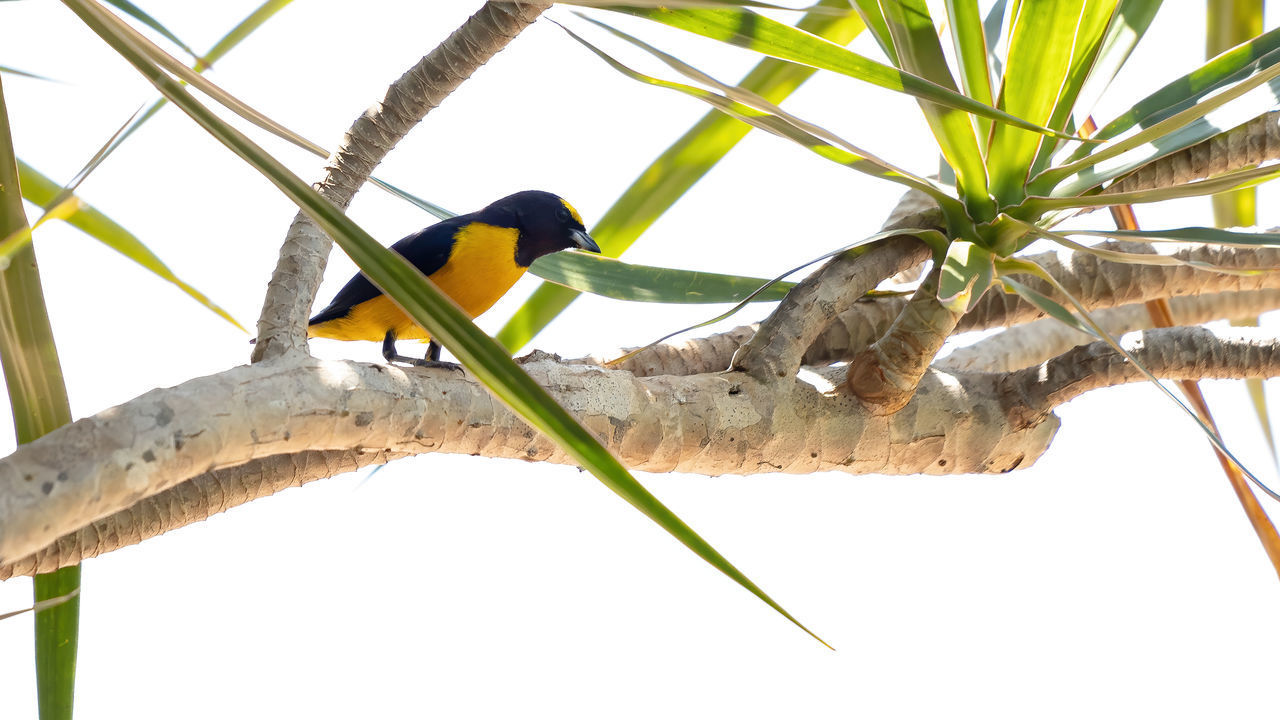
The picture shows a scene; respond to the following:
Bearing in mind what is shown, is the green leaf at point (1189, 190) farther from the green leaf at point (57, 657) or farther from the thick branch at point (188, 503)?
the green leaf at point (57, 657)

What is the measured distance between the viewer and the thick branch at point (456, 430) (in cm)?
53

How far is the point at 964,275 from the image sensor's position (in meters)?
0.79

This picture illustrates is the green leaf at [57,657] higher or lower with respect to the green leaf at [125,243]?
lower

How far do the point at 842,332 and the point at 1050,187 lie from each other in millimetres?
305

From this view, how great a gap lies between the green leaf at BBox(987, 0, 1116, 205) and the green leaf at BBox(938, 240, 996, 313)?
0.34 ft

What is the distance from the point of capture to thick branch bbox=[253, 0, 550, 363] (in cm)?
74

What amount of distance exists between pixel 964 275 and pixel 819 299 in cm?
17

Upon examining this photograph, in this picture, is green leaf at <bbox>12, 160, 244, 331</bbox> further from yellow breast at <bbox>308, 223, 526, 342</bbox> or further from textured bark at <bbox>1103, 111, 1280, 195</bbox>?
textured bark at <bbox>1103, 111, 1280, 195</bbox>

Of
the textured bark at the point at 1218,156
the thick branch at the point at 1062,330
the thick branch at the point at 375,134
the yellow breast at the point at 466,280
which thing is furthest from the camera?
the thick branch at the point at 1062,330

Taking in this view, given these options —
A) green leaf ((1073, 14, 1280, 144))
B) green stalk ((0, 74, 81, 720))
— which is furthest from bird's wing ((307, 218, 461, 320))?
green leaf ((1073, 14, 1280, 144))

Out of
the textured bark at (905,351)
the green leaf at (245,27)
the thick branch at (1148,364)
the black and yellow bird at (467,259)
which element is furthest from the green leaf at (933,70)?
the green leaf at (245,27)

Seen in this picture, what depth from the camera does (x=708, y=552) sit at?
46 cm

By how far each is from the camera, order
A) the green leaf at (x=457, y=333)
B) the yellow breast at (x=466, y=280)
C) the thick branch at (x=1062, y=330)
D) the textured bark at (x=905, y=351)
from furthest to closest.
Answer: the thick branch at (x=1062, y=330)
the yellow breast at (x=466, y=280)
the textured bark at (x=905, y=351)
the green leaf at (x=457, y=333)

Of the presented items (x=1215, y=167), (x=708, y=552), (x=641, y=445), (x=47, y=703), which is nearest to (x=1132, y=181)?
(x=1215, y=167)
